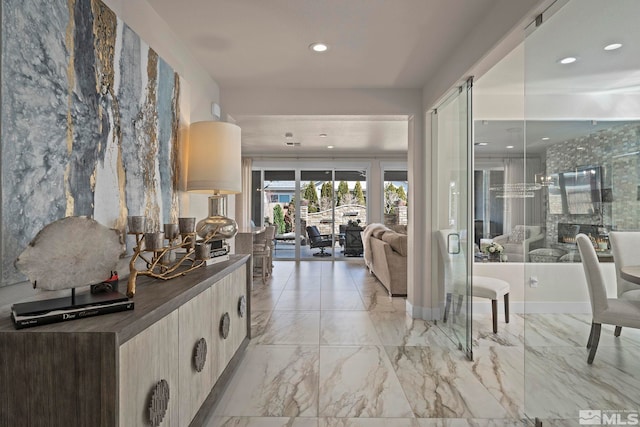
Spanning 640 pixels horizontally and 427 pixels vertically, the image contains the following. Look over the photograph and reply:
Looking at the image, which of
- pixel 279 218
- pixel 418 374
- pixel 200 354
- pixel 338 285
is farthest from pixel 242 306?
pixel 279 218

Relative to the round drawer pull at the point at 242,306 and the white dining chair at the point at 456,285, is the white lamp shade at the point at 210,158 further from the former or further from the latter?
the white dining chair at the point at 456,285

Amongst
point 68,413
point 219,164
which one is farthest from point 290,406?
point 219,164

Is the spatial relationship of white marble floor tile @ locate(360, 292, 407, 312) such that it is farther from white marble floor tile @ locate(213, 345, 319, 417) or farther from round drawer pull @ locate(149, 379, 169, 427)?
round drawer pull @ locate(149, 379, 169, 427)

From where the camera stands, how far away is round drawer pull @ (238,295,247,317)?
2.50 meters

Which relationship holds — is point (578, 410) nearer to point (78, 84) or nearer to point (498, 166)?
point (78, 84)

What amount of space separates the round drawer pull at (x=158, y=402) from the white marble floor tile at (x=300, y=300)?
110 inches

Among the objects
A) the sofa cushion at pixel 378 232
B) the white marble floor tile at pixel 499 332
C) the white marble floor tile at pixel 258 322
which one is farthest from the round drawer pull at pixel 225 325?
the sofa cushion at pixel 378 232

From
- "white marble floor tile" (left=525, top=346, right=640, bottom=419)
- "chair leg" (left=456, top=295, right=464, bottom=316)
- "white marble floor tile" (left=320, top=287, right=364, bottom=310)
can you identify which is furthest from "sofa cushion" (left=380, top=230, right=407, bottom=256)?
"white marble floor tile" (left=525, top=346, right=640, bottom=419)

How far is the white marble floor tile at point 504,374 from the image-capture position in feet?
7.02

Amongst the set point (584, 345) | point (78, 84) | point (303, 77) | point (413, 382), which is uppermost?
point (303, 77)

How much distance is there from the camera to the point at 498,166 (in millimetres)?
4176

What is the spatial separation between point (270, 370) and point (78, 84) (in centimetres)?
214

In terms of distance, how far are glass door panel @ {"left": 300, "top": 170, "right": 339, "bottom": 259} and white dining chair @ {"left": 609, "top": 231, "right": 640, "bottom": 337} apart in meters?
6.80

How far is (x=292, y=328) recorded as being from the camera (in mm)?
3412
